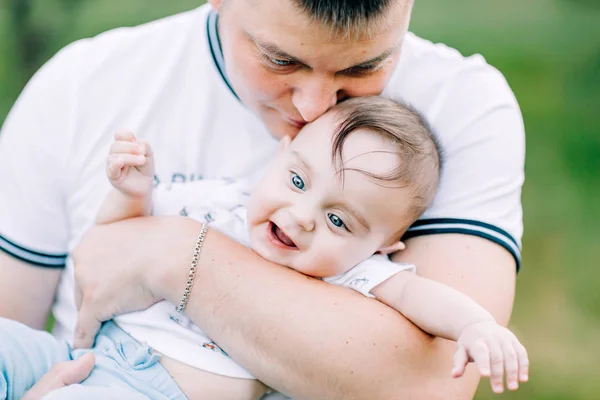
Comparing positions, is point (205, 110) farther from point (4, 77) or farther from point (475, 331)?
point (4, 77)

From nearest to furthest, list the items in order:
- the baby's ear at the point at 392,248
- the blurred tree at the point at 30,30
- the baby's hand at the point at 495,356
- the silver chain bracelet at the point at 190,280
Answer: the baby's hand at the point at 495,356, the silver chain bracelet at the point at 190,280, the baby's ear at the point at 392,248, the blurred tree at the point at 30,30

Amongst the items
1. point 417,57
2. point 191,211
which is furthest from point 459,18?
point 191,211

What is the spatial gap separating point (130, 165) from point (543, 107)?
3521 millimetres

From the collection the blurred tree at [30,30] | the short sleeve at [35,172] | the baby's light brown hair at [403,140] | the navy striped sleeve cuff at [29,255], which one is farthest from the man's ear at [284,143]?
the blurred tree at [30,30]

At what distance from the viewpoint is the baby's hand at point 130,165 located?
5.87 ft

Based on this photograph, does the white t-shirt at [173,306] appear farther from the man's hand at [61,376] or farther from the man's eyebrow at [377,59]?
the man's eyebrow at [377,59]

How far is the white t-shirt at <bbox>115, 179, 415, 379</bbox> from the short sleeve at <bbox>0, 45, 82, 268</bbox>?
0.26 m

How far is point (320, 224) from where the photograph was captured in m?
1.79

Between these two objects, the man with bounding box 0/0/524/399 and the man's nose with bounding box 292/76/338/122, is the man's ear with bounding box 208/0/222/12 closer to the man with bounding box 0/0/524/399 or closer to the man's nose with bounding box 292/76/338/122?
the man with bounding box 0/0/524/399

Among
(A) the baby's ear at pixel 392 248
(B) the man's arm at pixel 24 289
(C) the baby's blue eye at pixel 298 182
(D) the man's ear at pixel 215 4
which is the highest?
(D) the man's ear at pixel 215 4

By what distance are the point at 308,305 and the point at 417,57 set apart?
2.31 feet

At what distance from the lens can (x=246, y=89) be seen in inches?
75.1

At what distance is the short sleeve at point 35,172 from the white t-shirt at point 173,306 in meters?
0.26

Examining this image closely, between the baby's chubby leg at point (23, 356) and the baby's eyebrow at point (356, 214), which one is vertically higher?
the baby's eyebrow at point (356, 214)
